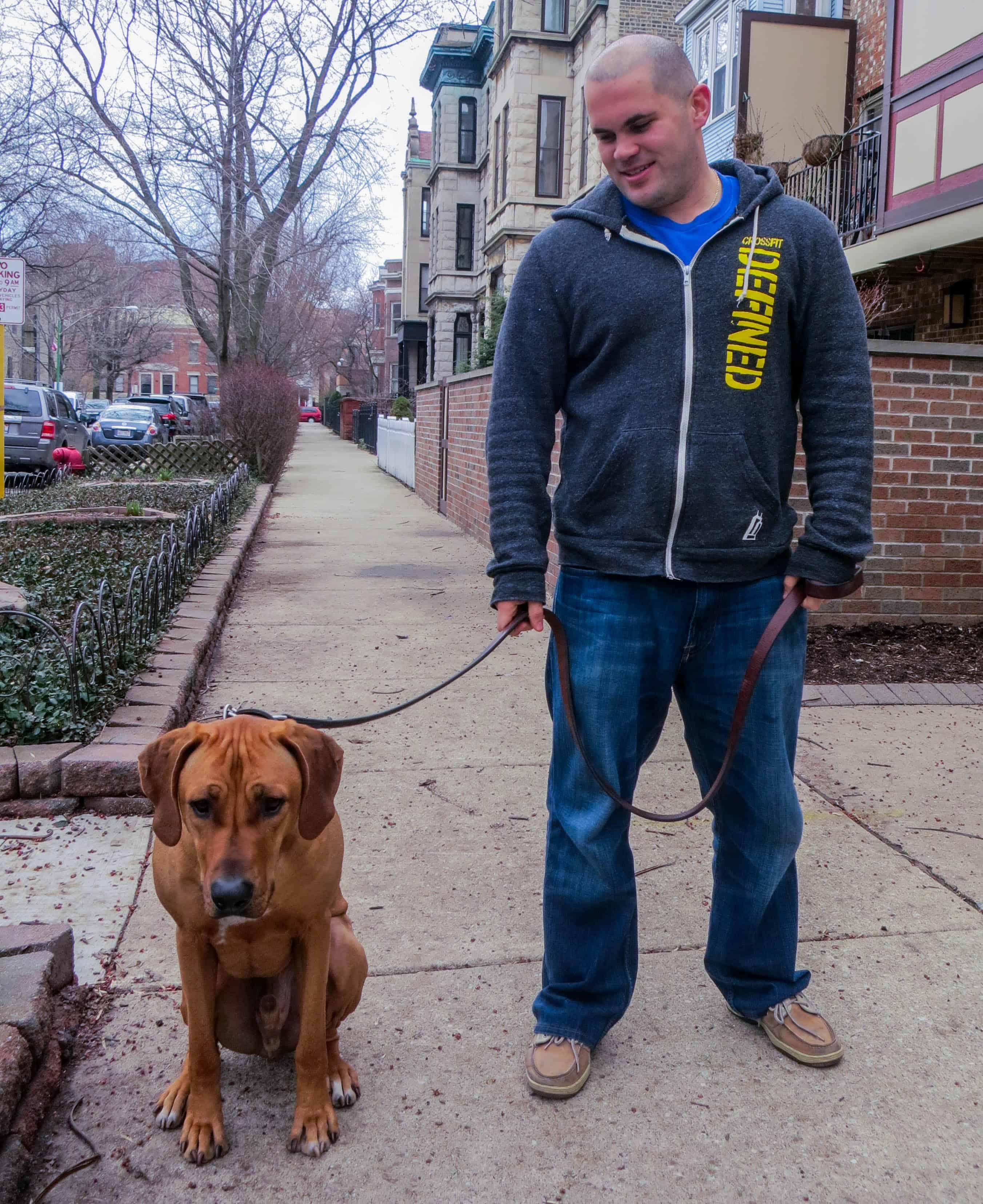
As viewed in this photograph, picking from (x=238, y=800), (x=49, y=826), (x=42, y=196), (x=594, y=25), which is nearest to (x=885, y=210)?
(x=49, y=826)

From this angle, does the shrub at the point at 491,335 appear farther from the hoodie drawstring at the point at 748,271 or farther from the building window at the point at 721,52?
the hoodie drawstring at the point at 748,271

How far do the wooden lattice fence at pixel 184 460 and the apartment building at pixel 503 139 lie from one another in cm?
709

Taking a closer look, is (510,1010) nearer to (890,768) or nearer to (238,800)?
(238,800)

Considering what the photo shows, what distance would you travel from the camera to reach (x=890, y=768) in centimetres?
465

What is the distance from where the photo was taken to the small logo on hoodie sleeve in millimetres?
2377

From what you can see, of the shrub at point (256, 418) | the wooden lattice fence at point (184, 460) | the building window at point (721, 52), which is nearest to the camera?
the building window at point (721, 52)

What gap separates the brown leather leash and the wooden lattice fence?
50.3ft

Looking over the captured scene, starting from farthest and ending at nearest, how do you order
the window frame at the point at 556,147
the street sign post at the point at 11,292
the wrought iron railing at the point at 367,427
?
the wrought iron railing at the point at 367,427 < the window frame at the point at 556,147 < the street sign post at the point at 11,292

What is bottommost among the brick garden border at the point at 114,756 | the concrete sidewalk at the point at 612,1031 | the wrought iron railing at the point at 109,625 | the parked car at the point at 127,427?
the concrete sidewalk at the point at 612,1031

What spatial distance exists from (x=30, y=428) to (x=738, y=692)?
18.2 meters

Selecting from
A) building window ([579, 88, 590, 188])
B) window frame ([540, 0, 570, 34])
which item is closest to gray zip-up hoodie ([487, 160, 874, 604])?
building window ([579, 88, 590, 188])

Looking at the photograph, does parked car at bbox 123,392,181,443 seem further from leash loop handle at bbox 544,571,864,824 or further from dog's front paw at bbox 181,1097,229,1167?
dog's front paw at bbox 181,1097,229,1167

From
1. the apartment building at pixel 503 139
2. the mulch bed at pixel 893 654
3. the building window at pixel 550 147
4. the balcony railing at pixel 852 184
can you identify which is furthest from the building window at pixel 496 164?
the mulch bed at pixel 893 654

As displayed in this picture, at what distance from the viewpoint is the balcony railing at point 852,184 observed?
44.8 feet
